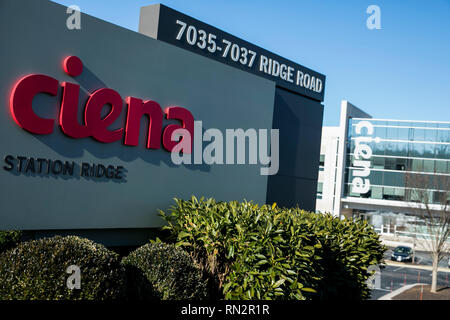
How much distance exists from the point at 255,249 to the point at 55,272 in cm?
343

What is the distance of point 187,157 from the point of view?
11797mm

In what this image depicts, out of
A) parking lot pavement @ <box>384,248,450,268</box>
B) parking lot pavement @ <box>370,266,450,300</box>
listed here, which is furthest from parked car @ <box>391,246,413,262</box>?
parking lot pavement @ <box>370,266,450,300</box>

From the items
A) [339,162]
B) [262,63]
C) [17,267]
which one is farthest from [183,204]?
[339,162]

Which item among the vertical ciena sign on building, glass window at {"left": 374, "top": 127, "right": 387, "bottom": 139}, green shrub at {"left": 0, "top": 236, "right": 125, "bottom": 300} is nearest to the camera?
green shrub at {"left": 0, "top": 236, "right": 125, "bottom": 300}

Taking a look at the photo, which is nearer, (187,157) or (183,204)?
(183,204)

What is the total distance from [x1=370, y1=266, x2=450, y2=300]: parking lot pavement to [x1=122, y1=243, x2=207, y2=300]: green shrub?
15.9 m

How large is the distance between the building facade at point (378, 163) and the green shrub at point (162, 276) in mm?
34966

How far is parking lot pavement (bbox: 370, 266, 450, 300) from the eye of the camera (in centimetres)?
2320

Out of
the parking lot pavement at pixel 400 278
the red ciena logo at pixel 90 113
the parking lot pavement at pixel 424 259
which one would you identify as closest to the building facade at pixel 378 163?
the parking lot pavement at pixel 424 259

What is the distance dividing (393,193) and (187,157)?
34.2 metres

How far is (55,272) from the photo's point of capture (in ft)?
19.5

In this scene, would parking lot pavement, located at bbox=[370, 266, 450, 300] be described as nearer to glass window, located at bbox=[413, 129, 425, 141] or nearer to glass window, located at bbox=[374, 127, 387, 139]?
glass window, located at bbox=[413, 129, 425, 141]
